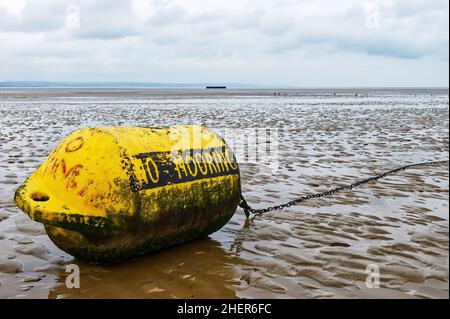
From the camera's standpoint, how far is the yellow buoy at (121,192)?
14.0ft

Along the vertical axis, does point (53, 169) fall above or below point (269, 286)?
above

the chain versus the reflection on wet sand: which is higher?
the chain

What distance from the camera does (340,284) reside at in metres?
4.31

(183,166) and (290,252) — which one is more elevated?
(183,166)

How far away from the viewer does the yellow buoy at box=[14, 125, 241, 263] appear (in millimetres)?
4270

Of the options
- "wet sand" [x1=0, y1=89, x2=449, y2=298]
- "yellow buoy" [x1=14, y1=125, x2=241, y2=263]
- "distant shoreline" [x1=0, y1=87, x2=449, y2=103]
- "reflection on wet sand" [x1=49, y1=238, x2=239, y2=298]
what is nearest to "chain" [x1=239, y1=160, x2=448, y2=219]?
"wet sand" [x1=0, y1=89, x2=449, y2=298]

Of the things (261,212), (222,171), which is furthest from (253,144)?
(222,171)

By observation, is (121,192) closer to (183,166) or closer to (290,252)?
(183,166)

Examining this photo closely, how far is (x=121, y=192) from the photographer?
4352mm

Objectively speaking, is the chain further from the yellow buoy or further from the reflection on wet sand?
the reflection on wet sand

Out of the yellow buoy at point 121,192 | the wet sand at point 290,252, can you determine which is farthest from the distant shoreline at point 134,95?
the yellow buoy at point 121,192

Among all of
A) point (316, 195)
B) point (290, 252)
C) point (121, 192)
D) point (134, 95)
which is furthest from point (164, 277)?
point (134, 95)
